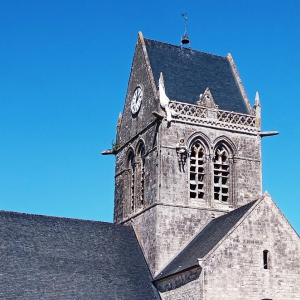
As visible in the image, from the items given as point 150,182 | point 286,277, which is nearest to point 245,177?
point 150,182

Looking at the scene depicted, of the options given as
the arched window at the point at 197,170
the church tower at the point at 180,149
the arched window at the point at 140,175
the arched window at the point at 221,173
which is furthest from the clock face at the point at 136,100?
the arched window at the point at 221,173

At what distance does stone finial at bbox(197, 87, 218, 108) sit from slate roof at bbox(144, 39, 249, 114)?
38cm

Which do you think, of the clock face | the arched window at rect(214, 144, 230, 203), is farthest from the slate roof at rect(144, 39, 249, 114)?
Result: the arched window at rect(214, 144, 230, 203)

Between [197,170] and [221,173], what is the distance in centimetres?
129

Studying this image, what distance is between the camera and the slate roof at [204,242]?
26781mm

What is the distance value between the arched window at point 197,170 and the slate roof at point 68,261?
358 centimetres

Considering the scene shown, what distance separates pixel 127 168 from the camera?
34.9 m

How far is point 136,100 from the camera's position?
35062 millimetres

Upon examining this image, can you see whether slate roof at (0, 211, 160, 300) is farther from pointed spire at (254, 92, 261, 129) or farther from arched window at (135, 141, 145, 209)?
pointed spire at (254, 92, 261, 129)

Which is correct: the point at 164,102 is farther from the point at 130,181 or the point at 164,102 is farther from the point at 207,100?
the point at 130,181

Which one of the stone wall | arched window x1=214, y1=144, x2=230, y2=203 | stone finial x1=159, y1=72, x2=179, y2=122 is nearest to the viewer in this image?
the stone wall

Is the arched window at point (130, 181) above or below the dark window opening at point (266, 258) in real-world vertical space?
above

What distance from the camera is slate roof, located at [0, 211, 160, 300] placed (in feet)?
88.5

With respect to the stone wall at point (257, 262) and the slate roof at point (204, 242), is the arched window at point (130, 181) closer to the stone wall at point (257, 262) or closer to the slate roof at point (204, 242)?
the slate roof at point (204, 242)
